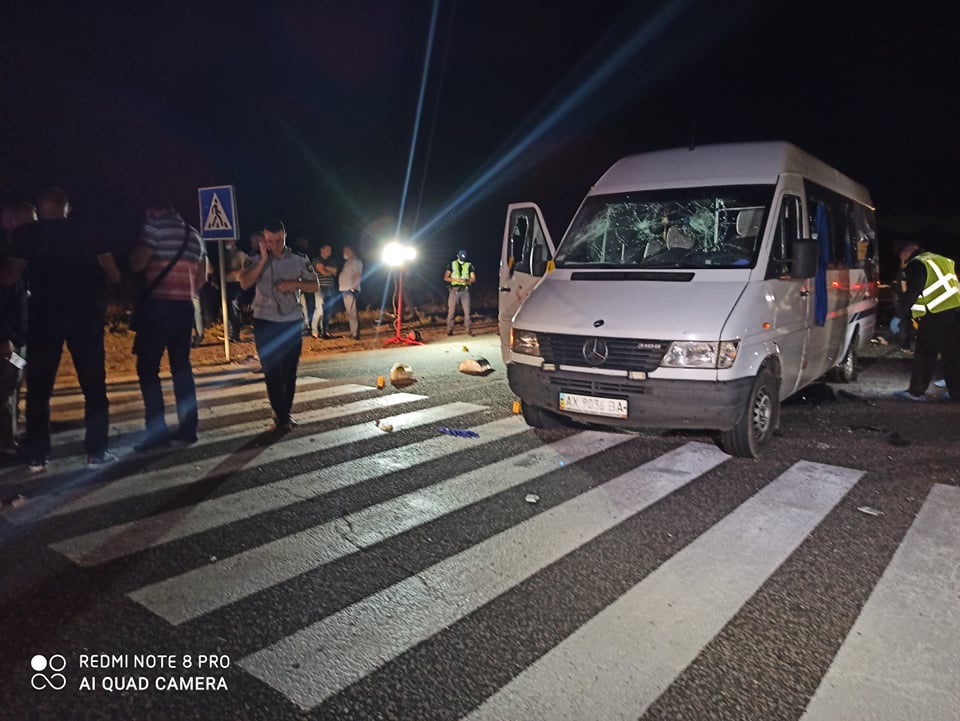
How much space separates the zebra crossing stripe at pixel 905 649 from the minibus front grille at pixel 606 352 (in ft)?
6.86

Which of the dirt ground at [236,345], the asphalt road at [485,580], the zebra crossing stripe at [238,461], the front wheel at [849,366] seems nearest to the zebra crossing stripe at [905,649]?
the asphalt road at [485,580]

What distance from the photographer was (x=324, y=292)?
1442 cm

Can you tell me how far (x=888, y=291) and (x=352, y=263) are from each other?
1568 cm

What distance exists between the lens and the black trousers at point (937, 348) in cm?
816

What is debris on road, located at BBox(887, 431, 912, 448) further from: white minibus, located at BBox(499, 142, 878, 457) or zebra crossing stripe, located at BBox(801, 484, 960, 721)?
zebra crossing stripe, located at BBox(801, 484, 960, 721)

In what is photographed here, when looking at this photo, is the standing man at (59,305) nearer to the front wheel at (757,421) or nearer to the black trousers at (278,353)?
the black trousers at (278,353)

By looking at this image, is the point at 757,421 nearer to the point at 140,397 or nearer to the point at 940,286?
the point at 940,286

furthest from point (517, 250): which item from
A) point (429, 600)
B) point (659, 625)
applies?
point (659, 625)

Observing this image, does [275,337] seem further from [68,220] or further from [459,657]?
[459,657]

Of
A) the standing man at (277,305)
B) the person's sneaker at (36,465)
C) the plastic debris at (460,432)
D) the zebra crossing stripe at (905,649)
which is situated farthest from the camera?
the plastic debris at (460,432)

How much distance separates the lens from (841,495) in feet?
16.0

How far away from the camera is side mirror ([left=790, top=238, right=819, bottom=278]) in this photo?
5.78 m

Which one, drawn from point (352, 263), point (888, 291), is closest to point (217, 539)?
point (352, 263)

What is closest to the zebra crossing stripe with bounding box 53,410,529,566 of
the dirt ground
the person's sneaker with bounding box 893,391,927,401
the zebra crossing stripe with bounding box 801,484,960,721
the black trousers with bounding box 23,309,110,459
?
the black trousers with bounding box 23,309,110,459
